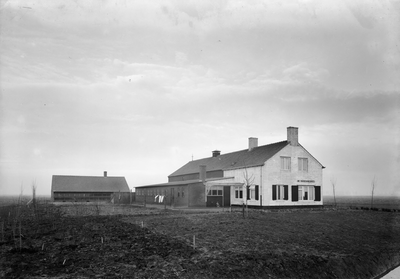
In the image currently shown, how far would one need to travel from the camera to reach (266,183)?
115 ft

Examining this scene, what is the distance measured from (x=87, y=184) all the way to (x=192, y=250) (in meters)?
55.8

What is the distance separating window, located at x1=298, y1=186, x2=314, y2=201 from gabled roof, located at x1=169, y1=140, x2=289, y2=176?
4701mm

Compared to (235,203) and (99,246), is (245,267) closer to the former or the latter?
(99,246)

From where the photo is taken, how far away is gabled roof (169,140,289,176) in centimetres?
3697

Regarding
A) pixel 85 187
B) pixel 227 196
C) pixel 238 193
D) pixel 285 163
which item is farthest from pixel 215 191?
pixel 85 187

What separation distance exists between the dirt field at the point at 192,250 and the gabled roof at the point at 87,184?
44.4 metres

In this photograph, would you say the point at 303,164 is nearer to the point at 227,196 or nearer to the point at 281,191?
the point at 281,191

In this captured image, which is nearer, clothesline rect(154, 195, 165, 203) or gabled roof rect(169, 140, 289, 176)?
gabled roof rect(169, 140, 289, 176)

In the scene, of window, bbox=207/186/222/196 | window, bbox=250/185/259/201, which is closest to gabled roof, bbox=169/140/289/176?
window, bbox=250/185/259/201

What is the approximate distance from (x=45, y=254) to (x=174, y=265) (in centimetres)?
476

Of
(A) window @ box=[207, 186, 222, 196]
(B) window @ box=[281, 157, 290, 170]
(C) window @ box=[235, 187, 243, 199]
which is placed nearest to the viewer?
(B) window @ box=[281, 157, 290, 170]

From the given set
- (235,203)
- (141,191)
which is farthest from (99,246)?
(141,191)

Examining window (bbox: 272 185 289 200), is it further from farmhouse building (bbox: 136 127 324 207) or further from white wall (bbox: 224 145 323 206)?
white wall (bbox: 224 145 323 206)

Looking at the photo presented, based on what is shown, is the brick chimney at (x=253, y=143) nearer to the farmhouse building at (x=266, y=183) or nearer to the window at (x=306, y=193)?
the farmhouse building at (x=266, y=183)
